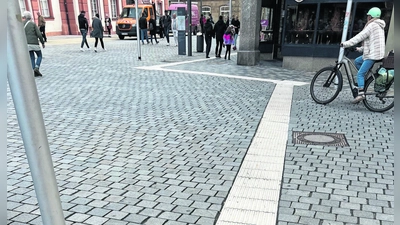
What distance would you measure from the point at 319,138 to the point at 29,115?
4.20 metres

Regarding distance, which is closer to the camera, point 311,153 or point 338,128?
point 311,153

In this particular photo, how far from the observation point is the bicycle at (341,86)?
6.49 m

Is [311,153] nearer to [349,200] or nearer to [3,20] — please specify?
[349,200]

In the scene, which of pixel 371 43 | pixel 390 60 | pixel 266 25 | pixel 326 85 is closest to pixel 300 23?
pixel 266 25

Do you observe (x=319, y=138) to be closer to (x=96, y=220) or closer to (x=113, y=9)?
(x=96, y=220)

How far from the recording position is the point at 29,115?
175 centimetres

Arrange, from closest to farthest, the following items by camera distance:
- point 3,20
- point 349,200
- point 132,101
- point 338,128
Answer: point 3,20, point 349,200, point 338,128, point 132,101

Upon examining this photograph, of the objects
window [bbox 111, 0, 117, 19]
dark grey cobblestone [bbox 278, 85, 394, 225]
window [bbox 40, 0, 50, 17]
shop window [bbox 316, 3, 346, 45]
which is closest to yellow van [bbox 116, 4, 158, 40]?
window [bbox 40, 0, 50, 17]

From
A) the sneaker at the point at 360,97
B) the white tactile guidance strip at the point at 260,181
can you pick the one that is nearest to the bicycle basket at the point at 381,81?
the sneaker at the point at 360,97

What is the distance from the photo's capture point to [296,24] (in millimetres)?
11680

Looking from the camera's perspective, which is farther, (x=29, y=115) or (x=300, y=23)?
(x=300, y=23)

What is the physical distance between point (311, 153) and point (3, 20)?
3921 mm

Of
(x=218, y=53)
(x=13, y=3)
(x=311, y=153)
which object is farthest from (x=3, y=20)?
(x=218, y=53)

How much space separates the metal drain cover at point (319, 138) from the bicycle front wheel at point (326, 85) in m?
2.04
